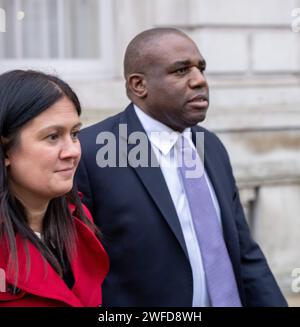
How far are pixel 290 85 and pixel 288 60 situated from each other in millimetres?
217

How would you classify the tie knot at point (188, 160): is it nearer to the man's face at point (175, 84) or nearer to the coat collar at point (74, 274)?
the man's face at point (175, 84)

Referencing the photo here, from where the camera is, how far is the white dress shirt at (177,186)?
3.04 m

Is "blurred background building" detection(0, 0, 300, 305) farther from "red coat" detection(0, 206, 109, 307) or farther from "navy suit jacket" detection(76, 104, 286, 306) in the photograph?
"red coat" detection(0, 206, 109, 307)

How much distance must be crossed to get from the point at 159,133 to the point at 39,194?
2.98 feet

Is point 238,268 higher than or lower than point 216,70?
lower

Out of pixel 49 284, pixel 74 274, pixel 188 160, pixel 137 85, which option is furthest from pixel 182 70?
pixel 49 284

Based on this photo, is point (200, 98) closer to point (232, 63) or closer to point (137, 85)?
point (137, 85)

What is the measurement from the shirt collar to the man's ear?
8cm

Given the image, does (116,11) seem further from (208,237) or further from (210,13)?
(208,237)

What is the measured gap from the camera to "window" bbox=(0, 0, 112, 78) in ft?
21.9

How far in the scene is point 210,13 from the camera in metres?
6.74

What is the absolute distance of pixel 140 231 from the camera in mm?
3043

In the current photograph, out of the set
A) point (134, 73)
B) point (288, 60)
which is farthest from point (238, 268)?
point (288, 60)
